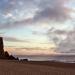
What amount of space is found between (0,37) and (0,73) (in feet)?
137

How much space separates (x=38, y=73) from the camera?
13445 mm

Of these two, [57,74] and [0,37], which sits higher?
[0,37]

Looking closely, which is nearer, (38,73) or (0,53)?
(38,73)

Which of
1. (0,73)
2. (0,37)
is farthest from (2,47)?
(0,73)

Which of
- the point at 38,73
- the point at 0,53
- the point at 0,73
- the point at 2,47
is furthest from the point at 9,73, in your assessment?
the point at 2,47

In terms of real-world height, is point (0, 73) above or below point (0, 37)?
below

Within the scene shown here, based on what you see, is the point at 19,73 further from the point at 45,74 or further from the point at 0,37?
the point at 0,37

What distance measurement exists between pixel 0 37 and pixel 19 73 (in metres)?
42.1

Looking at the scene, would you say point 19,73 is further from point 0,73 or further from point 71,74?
point 71,74

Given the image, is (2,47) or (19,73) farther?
(2,47)

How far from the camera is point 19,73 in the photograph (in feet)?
43.9

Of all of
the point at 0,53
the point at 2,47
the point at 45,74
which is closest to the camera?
the point at 45,74

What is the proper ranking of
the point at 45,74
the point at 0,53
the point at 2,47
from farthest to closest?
the point at 2,47, the point at 0,53, the point at 45,74

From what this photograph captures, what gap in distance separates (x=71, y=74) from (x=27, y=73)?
2338 millimetres
